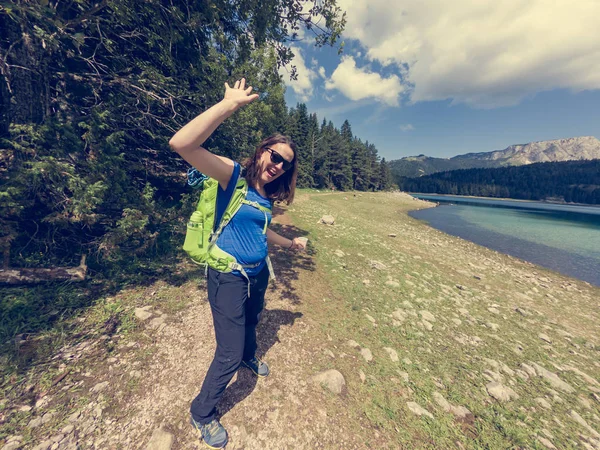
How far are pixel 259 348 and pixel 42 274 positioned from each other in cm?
448

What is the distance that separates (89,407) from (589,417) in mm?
7581

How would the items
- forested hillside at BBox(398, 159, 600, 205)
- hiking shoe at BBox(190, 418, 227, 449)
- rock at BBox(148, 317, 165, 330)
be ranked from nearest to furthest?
hiking shoe at BBox(190, 418, 227, 449) < rock at BBox(148, 317, 165, 330) < forested hillside at BBox(398, 159, 600, 205)

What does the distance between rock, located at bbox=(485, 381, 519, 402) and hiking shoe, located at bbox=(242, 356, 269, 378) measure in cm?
388

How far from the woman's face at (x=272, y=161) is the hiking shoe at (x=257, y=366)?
2.89 metres

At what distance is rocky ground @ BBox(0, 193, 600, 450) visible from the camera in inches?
113

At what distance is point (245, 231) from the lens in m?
2.69

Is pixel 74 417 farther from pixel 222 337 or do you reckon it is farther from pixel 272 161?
pixel 272 161

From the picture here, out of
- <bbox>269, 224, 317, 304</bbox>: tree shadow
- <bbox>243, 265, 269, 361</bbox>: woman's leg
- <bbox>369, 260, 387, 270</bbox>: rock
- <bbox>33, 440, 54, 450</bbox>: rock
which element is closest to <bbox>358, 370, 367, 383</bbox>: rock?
<bbox>243, 265, 269, 361</bbox>: woman's leg

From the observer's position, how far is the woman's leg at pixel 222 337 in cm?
263

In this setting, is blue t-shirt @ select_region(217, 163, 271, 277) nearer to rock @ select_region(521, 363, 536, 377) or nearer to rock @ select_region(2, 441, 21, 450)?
rock @ select_region(2, 441, 21, 450)

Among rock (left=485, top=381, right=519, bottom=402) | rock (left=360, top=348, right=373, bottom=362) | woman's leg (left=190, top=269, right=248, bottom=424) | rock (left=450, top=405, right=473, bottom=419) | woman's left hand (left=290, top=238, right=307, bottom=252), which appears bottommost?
rock (left=485, top=381, right=519, bottom=402)

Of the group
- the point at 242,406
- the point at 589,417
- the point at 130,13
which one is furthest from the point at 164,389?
the point at 589,417

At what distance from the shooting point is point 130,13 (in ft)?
13.5

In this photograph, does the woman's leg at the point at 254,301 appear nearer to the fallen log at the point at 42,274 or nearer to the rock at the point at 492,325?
the fallen log at the point at 42,274
